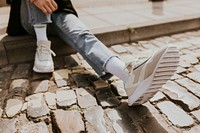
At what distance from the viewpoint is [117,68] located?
1.70 meters

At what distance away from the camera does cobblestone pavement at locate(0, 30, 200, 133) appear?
1452mm

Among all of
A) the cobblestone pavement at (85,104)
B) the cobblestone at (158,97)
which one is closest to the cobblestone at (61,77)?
the cobblestone pavement at (85,104)

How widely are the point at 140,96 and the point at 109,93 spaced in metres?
0.33

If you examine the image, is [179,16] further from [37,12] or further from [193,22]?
[37,12]

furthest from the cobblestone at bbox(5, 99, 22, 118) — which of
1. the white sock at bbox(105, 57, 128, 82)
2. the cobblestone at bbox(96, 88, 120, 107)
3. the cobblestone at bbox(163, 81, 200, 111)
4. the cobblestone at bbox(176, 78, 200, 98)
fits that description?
the cobblestone at bbox(176, 78, 200, 98)

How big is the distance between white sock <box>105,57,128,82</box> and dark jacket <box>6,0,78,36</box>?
0.65m

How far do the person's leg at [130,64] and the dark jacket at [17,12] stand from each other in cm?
7

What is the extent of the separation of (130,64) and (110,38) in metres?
1.16

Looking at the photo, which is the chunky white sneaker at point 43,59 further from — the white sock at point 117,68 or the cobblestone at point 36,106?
the white sock at point 117,68

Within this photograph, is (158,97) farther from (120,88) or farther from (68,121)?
(68,121)

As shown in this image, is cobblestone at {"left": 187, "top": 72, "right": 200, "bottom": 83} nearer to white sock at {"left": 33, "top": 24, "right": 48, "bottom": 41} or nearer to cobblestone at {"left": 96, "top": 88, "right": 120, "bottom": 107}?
cobblestone at {"left": 96, "top": 88, "right": 120, "bottom": 107}

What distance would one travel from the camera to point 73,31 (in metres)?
1.96

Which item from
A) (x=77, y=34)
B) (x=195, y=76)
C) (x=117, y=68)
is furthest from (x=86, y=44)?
(x=195, y=76)

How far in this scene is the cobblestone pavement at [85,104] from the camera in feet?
4.76
